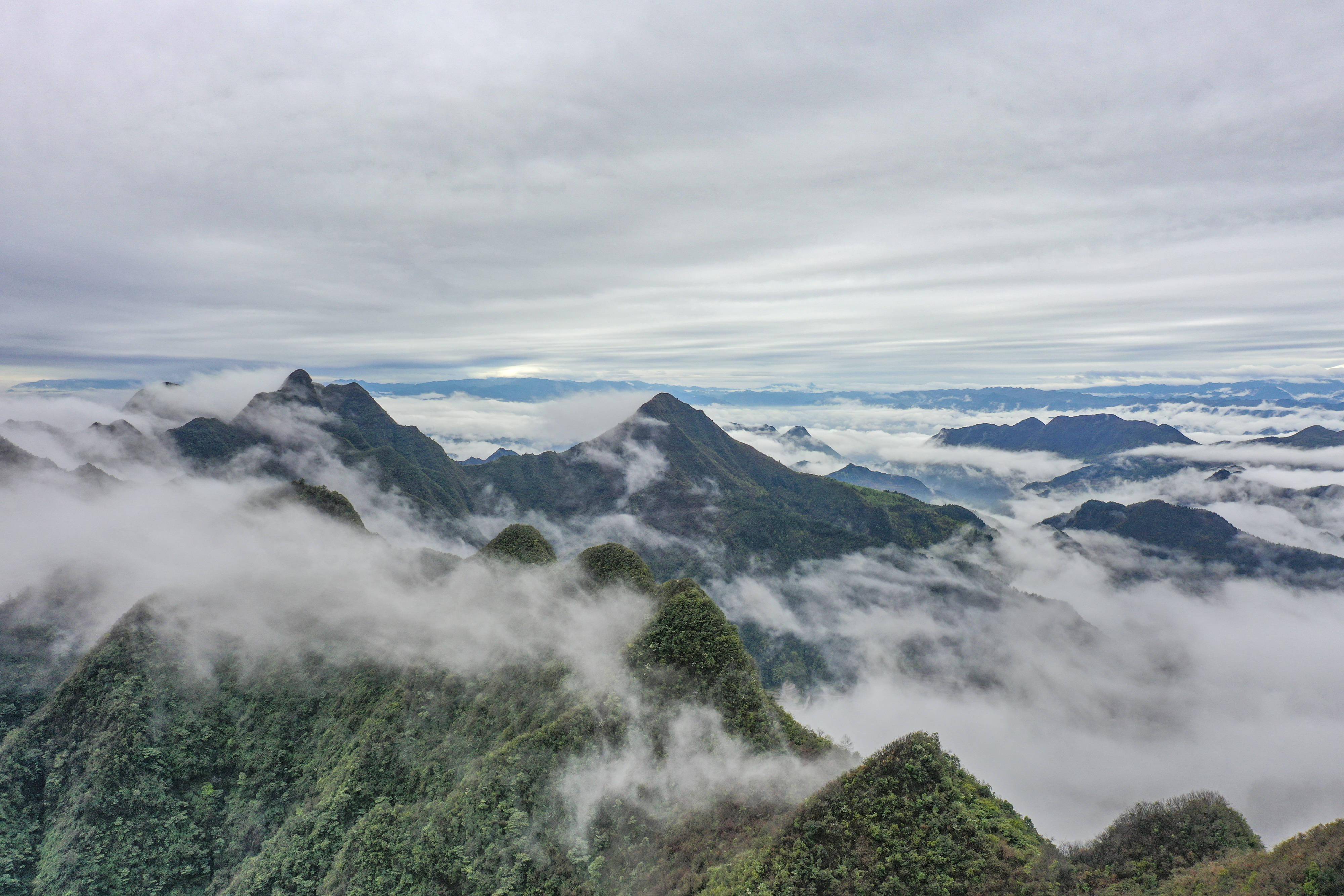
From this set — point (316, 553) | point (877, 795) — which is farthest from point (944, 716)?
point (316, 553)

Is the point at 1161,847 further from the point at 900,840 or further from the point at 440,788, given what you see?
the point at 440,788

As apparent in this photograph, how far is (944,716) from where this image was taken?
151625mm

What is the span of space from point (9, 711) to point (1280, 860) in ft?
496

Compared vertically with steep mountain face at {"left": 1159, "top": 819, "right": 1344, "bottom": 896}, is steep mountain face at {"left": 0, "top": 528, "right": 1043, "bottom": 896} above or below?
below

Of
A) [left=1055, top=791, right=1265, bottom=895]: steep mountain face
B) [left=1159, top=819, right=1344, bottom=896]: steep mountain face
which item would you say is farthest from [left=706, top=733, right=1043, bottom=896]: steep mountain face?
[left=1159, top=819, right=1344, bottom=896]: steep mountain face

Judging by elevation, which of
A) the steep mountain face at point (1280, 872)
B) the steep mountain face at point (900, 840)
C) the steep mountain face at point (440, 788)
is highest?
the steep mountain face at point (1280, 872)

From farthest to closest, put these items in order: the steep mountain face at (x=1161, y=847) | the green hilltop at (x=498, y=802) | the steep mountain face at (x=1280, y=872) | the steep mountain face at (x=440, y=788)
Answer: the steep mountain face at (x=440, y=788) → the green hilltop at (x=498, y=802) → the steep mountain face at (x=1161, y=847) → the steep mountain face at (x=1280, y=872)

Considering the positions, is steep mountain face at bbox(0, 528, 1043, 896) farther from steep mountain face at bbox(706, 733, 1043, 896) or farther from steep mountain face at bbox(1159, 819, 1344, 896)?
steep mountain face at bbox(1159, 819, 1344, 896)

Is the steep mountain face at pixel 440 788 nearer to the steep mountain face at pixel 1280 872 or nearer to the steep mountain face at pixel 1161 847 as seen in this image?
the steep mountain face at pixel 1161 847

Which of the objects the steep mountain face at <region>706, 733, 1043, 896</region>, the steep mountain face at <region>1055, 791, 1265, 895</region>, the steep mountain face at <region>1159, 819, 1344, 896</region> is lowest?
the steep mountain face at <region>706, 733, 1043, 896</region>

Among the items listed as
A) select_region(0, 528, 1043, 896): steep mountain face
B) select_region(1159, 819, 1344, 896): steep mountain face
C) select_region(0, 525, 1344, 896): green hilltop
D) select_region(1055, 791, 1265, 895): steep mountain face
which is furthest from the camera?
select_region(0, 528, 1043, 896): steep mountain face

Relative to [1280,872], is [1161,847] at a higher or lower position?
lower

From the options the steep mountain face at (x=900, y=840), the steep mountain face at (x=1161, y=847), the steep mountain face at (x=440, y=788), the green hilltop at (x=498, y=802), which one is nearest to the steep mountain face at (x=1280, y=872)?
the green hilltop at (x=498, y=802)

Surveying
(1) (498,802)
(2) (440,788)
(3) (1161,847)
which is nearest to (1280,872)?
(3) (1161,847)
